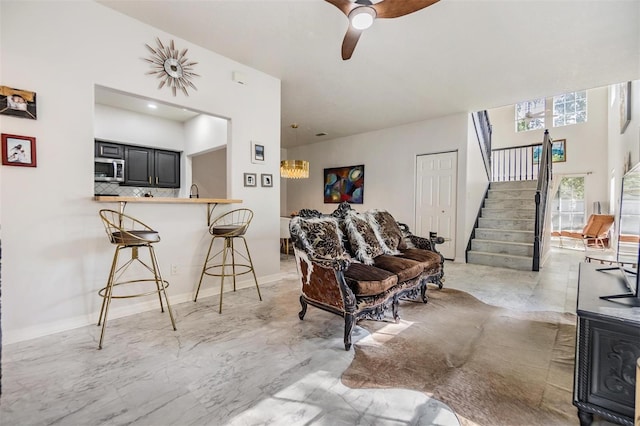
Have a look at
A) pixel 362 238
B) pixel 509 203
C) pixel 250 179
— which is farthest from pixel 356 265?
pixel 509 203

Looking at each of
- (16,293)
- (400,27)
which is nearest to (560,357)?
(400,27)

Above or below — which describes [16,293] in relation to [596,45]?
below

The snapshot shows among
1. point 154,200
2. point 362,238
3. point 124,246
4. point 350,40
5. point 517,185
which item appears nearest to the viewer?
point 124,246

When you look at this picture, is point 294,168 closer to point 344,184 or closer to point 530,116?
point 344,184

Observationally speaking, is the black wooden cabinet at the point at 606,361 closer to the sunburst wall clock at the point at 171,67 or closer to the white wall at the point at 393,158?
the sunburst wall clock at the point at 171,67

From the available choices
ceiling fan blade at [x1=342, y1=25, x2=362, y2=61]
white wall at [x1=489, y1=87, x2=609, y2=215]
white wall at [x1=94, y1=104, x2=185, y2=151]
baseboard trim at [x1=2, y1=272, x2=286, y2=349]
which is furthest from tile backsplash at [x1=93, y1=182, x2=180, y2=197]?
white wall at [x1=489, y1=87, x2=609, y2=215]

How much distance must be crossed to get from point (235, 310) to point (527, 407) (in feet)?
7.99

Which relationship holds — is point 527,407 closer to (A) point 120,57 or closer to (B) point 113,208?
(B) point 113,208

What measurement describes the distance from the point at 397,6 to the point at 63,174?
303 centimetres

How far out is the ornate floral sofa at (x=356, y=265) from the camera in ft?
7.91

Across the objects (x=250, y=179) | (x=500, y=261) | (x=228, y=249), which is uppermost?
(x=250, y=179)

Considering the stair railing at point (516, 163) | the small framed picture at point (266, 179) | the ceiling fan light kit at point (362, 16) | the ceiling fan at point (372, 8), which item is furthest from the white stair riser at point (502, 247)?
the ceiling fan light kit at point (362, 16)

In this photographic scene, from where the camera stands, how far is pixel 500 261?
17.1ft

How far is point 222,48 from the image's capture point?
346 cm
